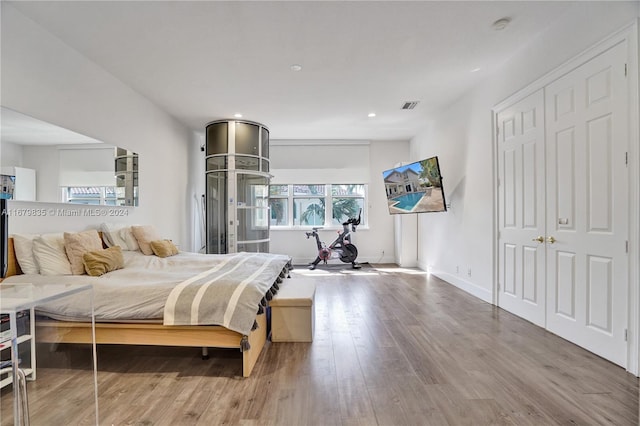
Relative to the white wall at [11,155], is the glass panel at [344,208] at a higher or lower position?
lower

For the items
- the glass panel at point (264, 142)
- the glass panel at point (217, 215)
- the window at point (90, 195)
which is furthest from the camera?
the glass panel at point (264, 142)

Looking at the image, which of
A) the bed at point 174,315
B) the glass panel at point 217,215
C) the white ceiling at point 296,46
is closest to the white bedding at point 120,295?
the bed at point 174,315

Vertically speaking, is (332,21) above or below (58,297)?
above

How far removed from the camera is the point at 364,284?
5.11 meters

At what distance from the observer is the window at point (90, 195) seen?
310 cm

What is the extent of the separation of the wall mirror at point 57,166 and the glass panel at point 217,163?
65.3 inches

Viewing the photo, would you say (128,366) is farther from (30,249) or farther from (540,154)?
(540,154)

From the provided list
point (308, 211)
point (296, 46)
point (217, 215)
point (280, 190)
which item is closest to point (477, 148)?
point (296, 46)

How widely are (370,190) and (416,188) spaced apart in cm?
219

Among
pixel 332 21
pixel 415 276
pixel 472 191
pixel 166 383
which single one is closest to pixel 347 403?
pixel 166 383

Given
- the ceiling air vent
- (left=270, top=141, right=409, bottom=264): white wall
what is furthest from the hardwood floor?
(left=270, top=141, right=409, bottom=264): white wall

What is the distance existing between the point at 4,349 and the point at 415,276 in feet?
17.8

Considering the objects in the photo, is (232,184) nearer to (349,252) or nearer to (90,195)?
(90,195)

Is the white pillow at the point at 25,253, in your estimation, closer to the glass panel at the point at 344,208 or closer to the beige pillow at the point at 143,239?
the beige pillow at the point at 143,239
